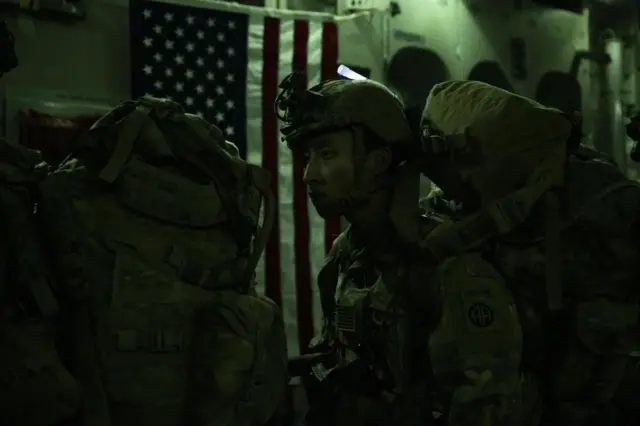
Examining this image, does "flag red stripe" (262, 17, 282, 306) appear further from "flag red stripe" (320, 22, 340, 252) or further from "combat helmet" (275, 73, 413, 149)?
"combat helmet" (275, 73, 413, 149)

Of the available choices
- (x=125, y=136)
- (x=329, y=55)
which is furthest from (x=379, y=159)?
(x=329, y=55)

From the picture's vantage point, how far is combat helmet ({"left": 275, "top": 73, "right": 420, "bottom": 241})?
2137 millimetres

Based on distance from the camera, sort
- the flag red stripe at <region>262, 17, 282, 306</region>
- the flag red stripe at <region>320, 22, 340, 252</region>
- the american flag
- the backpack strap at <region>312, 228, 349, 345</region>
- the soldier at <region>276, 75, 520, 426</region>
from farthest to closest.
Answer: the flag red stripe at <region>320, 22, 340, 252</region>
the flag red stripe at <region>262, 17, 282, 306</region>
the american flag
the backpack strap at <region>312, 228, 349, 345</region>
the soldier at <region>276, 75, 520, 426</region>

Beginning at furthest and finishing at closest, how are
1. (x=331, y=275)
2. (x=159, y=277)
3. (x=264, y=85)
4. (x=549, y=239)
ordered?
(x=264, y=85) < (x=331, y=275) < (x=549, y=239) < (x=159, y=277)

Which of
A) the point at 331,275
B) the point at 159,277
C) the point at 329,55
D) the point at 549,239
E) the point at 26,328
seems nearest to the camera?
the point at 26,328

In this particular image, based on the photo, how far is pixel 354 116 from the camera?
2.14 meters

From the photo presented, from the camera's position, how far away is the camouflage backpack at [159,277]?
1.78m

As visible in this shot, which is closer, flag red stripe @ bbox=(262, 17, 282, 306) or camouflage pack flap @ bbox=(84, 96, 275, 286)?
camouflage pack flap @ bbox=(84, 96, 275, 286)

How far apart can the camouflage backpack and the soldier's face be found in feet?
0.91

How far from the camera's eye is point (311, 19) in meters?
4.30

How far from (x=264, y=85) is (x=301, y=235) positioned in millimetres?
769

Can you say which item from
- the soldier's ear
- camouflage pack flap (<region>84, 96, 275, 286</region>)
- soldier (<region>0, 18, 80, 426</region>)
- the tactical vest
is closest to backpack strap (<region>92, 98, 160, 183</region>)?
camouflage pack flap (<region>84, 96, 275, 286</region>)

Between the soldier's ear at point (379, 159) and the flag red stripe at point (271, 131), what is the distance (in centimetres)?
199

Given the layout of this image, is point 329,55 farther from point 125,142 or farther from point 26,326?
point 26,326
